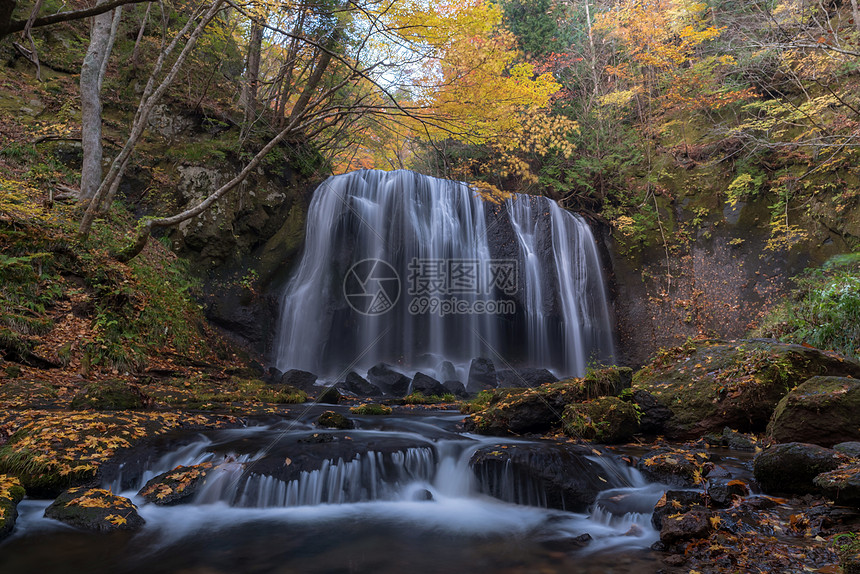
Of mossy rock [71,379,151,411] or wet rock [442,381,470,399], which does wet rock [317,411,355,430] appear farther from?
wet rock [442,381,470,399]

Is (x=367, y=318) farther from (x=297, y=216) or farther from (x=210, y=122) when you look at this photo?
(x=210, y=122)

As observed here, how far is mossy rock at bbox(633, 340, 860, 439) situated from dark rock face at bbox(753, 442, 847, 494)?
2.09m

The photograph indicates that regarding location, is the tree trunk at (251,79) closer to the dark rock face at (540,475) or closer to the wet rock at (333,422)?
the wet rock at (333,422)

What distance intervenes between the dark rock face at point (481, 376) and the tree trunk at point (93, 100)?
9.10m

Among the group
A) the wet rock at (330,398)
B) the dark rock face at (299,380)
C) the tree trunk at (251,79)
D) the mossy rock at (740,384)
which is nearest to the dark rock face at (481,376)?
the wet rock at (330,398)

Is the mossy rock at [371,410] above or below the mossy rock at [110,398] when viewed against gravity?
below

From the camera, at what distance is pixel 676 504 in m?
3.41

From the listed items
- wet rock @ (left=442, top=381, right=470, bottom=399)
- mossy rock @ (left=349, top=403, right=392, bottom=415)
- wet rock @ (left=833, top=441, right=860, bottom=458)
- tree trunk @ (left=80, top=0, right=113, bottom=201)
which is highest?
→ tree trunk @ (left=80, top=0, right=113, bottom=201)

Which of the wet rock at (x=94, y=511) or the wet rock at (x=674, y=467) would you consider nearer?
the wet rock at (x=94, y=511)

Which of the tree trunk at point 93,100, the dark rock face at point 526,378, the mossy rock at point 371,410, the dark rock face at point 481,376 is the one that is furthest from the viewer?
the dark rock face at point 481,376

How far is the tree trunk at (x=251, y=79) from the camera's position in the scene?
38.2 ft

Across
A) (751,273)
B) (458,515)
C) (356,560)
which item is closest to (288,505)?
(356,560)

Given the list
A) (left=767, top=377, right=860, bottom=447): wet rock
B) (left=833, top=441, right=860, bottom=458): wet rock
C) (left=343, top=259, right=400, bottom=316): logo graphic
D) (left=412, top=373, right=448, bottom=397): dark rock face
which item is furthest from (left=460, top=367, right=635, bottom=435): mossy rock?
(left=343, top=259, right=400, bottom=316): logo graphic

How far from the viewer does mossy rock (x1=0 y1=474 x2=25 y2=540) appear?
10.1 feet
